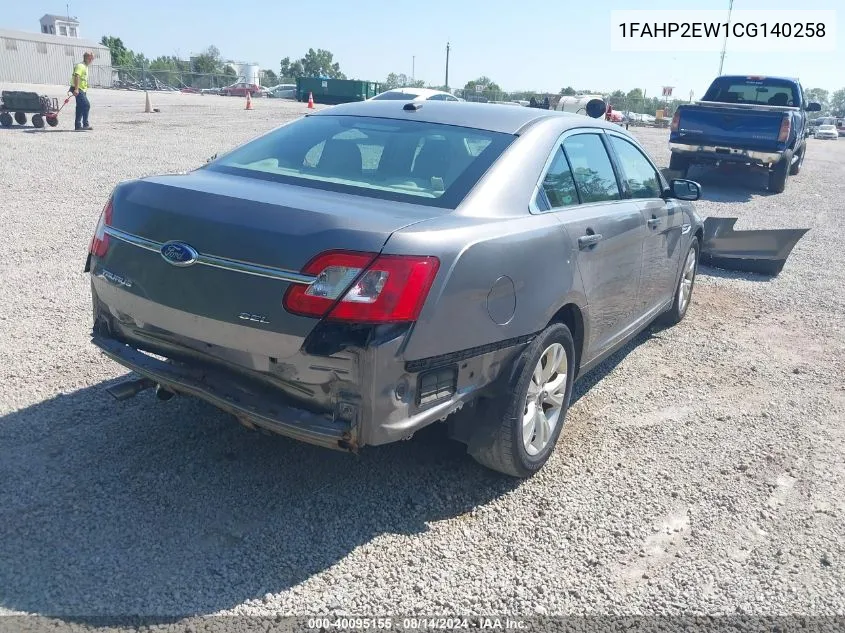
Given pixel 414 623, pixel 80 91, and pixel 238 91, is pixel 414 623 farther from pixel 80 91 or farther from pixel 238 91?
pixel 238 91

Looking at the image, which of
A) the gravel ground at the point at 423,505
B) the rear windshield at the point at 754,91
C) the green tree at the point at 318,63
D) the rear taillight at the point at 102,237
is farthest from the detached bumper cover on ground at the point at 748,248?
the green tree at the point at 318,63

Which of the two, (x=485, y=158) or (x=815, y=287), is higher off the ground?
(x=485, y=158)

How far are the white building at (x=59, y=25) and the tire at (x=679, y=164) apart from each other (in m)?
109

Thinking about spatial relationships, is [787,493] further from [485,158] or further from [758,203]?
[758,203]

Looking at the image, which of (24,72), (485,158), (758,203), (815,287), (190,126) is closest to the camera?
(485,158)

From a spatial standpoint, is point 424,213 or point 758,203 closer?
point 424,213

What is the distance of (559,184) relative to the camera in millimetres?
3840

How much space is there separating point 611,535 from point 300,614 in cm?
142

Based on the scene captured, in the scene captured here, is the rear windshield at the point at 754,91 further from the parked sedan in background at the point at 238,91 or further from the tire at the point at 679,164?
the parked sedan in background at the point at 238,91

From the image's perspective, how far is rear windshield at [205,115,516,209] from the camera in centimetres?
342

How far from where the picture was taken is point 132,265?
317cm

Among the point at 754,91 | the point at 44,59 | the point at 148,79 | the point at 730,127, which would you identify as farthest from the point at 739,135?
the point at 44,59

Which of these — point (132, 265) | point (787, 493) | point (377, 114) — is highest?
point (377, 114)

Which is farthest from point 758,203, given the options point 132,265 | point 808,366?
point 132,265
